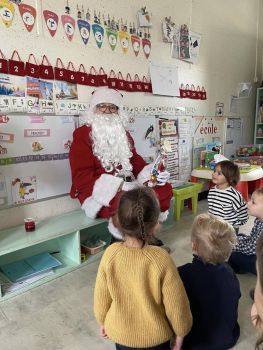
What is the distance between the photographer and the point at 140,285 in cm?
102

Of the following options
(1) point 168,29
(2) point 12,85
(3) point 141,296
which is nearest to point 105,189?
(2) point 12,85

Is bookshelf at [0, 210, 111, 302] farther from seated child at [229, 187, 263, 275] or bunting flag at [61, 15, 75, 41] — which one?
bunting flag at [61, 15, 75, 41]

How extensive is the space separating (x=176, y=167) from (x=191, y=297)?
2391 millimetres

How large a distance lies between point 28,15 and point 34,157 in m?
1.05

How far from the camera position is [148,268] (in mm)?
1011

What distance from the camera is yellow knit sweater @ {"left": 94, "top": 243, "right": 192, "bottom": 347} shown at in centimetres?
102

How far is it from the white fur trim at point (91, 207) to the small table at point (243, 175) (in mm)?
1772

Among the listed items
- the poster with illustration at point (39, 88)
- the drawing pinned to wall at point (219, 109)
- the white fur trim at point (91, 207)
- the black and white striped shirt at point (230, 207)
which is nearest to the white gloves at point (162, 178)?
the black and white striped shirt at point (230, 207)

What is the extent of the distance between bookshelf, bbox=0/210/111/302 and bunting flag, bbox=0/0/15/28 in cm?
147

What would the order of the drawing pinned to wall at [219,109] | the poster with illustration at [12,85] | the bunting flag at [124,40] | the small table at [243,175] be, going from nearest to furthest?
the poster with illustration at [12,85] < the bunting flag at [124,40] < the small table at [243,175] < the drawing pinned to wall at [219,109]

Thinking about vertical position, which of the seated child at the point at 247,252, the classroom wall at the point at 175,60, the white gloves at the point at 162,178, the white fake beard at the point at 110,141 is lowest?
the seated child at the point at 247,252

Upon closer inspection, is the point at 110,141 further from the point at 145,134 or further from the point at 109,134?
the point at 145,134

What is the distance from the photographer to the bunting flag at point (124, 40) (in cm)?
275

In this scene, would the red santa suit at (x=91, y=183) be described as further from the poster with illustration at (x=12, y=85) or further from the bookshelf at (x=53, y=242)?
the poster with illustration at (x=12, y=85)
